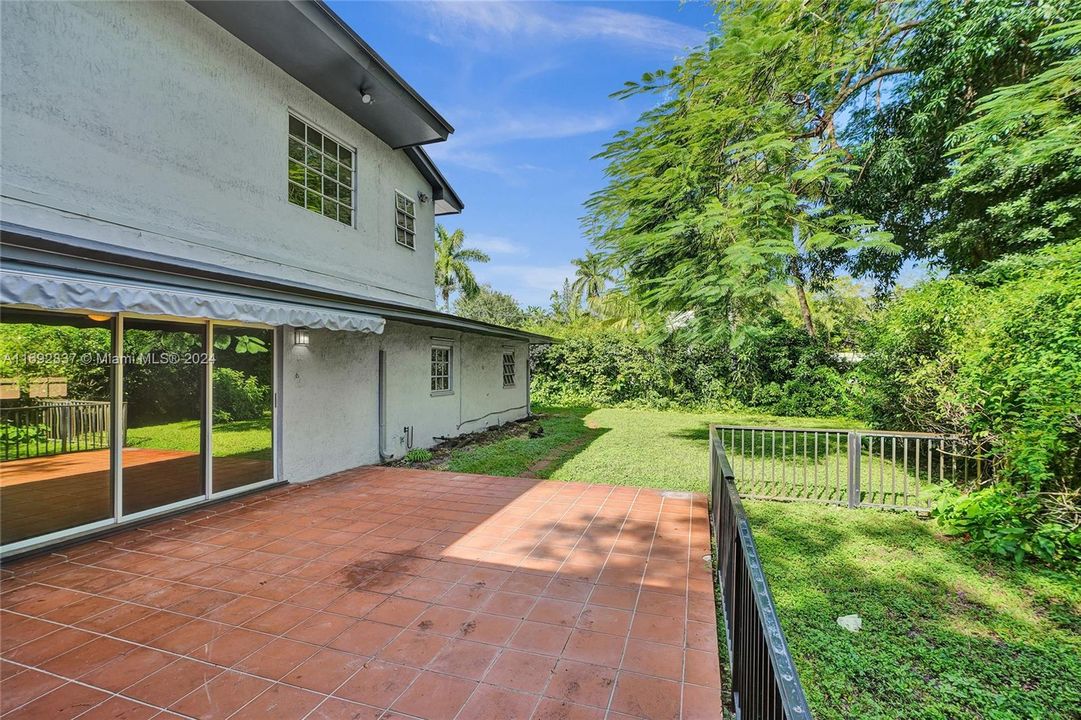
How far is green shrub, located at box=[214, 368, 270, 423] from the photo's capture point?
318 inches

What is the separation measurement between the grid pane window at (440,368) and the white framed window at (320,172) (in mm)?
4623

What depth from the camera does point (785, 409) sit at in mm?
22422

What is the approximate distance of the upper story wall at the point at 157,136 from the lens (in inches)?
237

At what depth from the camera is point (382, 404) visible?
1177 centimetres

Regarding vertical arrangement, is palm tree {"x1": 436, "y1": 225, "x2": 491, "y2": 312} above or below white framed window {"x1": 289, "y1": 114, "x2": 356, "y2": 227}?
above

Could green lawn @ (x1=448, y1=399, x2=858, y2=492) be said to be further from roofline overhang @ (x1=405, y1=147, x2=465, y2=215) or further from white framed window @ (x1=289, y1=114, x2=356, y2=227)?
roofline overhang @ (x1=405, y1=147, x2=465, y2=215)

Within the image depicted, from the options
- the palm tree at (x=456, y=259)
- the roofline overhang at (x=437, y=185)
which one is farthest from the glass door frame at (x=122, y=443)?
the palm tree at (x=456, y=259)

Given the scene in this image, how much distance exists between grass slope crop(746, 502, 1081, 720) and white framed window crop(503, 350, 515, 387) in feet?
45.6

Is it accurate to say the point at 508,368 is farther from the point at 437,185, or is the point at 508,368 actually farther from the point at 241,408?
the point at 241,408

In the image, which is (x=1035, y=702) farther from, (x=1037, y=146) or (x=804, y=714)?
(x=1037, y=146)

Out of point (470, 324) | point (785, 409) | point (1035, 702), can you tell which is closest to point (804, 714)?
point (1035, 702)

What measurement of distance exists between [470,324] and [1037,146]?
13.2 meters

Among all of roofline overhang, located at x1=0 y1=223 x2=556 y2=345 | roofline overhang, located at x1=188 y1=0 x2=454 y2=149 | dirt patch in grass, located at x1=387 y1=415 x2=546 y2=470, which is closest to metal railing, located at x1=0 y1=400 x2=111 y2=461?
roofline overhang, located at x1=0 y1=223 x2=556 y2=345

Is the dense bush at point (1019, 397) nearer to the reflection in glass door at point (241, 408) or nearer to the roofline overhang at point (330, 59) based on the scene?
the reflection in glass door at point (241, 408)
